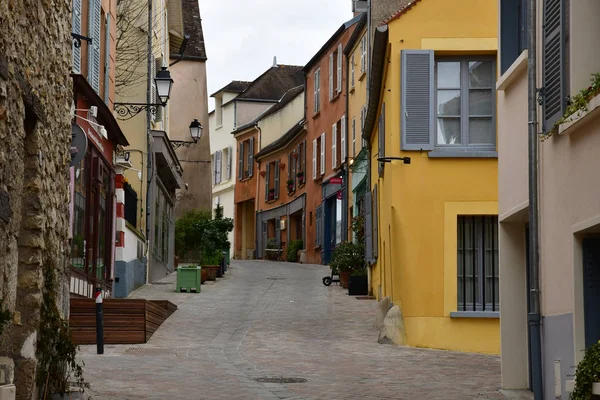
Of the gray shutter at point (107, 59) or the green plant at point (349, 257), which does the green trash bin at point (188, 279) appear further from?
the gray shutter at point (107, 59)

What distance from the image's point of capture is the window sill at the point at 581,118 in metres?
7.53

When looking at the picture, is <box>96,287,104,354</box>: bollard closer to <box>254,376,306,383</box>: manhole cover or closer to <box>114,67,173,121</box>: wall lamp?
<box>254,376,306,383</box>: manhole cover

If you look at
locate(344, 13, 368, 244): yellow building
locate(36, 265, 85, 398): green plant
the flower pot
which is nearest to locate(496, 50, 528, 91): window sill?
locate(36, 265, 85, 398): green plant

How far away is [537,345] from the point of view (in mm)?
9406

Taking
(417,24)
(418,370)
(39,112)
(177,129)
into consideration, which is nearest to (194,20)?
(177,129)

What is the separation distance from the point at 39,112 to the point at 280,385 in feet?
14.2

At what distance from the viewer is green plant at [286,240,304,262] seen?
40.3 meters

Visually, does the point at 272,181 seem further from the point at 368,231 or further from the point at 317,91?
the point at 368,231

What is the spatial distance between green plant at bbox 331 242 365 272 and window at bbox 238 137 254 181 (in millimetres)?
23681

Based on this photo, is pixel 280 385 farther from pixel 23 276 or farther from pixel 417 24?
pixel 417 24

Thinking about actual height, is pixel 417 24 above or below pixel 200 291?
above

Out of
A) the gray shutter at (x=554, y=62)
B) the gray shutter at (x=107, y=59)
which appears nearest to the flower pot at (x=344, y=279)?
the gray shutter at (x=107, y=59)

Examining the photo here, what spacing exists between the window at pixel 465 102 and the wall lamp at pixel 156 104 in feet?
24.9

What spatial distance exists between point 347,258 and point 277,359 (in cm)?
1045
